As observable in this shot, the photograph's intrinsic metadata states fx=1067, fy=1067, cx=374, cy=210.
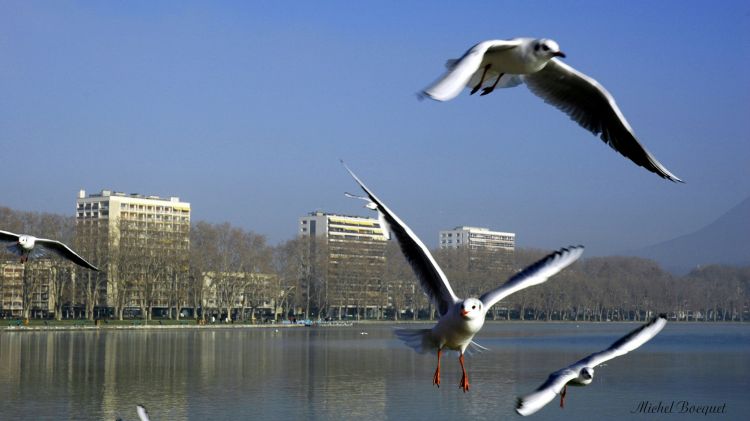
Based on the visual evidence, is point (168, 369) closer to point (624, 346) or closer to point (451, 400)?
point (451, 400)

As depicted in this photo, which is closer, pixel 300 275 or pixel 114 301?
pixel 114 301

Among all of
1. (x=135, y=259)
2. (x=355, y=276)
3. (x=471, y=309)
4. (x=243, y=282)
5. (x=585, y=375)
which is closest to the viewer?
(x=471, y=309)

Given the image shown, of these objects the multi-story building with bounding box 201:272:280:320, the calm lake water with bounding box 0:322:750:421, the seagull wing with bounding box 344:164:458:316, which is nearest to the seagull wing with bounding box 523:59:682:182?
the seagull wing with bounding box 344:164:458:316

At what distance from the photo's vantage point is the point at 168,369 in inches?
1842

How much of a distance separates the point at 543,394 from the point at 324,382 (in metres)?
34.1

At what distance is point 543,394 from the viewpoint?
7.95m

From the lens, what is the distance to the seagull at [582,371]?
7344 millimetres

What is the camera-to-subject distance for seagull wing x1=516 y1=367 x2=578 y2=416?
7.07 metres

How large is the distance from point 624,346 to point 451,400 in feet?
85.6

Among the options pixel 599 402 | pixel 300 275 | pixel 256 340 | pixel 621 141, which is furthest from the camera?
pixel 300 275

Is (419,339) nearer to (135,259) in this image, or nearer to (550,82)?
(550,82)

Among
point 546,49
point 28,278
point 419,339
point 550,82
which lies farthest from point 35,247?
point 28,278

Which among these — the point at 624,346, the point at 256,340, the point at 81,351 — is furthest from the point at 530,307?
the point at 624,346

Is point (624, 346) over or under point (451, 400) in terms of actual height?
over
